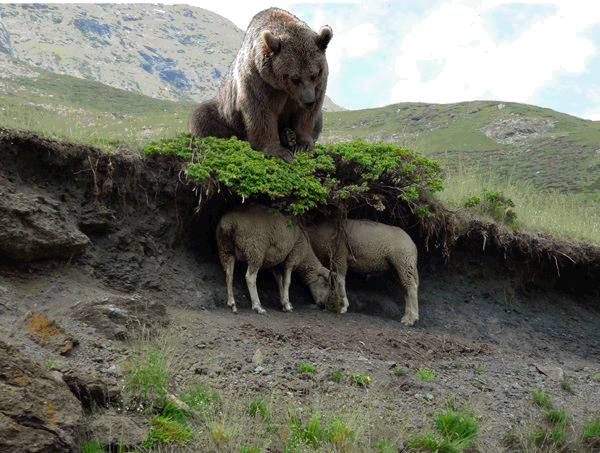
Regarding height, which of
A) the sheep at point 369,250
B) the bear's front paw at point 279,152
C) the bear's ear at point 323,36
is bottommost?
the sheep at point 369,250

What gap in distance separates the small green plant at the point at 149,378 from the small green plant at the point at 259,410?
2.76ft

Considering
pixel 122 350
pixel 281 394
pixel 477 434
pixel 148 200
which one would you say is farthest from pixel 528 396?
pixel 148 200

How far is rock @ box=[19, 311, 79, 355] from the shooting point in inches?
213

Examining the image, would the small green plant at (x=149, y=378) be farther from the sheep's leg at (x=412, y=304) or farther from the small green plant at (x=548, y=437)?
the sheep's leg at (x=412, y=304)

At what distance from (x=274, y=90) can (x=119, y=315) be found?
13.9ft

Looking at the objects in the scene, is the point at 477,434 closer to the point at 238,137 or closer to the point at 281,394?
the point at 281,394

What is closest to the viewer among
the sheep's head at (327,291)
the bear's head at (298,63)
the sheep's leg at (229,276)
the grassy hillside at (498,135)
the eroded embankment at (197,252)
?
the eroded embankment at (197,252)

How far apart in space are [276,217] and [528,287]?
5.64 meters

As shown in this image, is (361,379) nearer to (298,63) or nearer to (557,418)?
(557,418)

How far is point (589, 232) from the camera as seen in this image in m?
11.6

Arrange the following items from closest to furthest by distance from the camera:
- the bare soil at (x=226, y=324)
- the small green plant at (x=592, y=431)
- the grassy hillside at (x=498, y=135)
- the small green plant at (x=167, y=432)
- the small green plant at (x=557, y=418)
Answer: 1. the small green plant at (x=167, y=432)
2. the bare soil at (x=226, y=324)
3. the small green plant at (x=592, y=431)
4. the small green plant at (x=557, y=418)
5. the grassy hillside at (x=498, y=135)

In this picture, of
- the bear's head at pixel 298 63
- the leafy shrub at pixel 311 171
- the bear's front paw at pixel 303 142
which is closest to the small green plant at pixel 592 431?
the leafy shrub at pixel 311 171

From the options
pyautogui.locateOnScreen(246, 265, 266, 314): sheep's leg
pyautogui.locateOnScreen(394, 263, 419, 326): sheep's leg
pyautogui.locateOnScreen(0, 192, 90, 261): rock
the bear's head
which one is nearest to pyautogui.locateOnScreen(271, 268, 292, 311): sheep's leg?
pyautogui.locateOnScreen(246, 265, 266, 314): sheep's leg

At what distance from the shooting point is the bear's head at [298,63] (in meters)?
8.26
